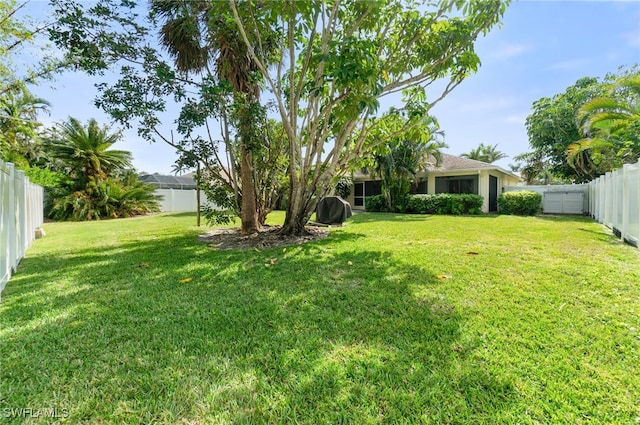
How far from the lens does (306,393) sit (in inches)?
73.9

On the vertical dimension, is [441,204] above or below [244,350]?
above

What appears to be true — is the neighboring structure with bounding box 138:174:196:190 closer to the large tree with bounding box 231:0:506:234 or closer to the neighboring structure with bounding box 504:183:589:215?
the large tree with bounding box 231:0:506:234

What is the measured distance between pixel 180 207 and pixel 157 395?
76.5 feet

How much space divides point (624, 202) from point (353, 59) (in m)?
6.78

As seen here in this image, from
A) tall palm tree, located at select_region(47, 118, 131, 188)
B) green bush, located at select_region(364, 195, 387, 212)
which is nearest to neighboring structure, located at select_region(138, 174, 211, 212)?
tall palm tree, located at select_region(47, 118, 131, 188)

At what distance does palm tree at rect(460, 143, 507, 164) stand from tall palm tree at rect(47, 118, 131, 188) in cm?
3320

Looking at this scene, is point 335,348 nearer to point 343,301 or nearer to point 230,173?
point 343,301

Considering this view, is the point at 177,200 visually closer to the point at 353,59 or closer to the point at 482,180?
the point at 482,180

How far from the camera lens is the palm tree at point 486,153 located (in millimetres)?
32969

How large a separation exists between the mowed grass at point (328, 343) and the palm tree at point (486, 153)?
31.6 meters

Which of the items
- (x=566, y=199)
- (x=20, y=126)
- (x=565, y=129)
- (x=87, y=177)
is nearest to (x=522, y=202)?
(x=566, y=199)

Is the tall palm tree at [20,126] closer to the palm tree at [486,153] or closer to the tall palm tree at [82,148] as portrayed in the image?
the tall palm tree at [82,148]

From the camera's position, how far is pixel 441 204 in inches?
625

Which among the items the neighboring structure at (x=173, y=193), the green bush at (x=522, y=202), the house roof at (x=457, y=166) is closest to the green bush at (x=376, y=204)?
the house roof at (x=457, y=166)
